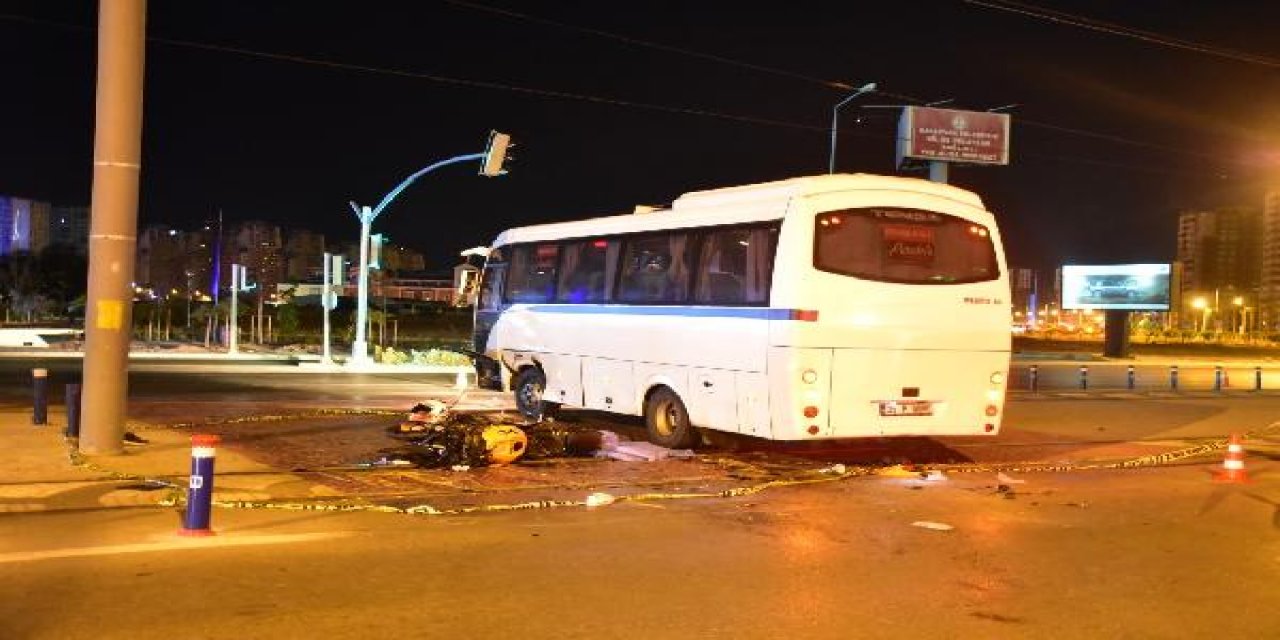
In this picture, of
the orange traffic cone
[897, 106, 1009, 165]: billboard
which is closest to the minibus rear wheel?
the orange traffic cone

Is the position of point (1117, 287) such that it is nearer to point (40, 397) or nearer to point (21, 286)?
point (40, 397)

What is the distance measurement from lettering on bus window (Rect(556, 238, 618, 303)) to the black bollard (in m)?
7.14

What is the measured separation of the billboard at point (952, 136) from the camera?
59.1 meters

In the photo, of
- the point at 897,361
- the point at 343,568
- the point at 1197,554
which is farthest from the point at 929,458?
the point at 343,568

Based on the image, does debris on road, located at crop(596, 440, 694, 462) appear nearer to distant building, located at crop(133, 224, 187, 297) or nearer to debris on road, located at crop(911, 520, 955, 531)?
debris on road, located at crop(911, 520, 955, 531)

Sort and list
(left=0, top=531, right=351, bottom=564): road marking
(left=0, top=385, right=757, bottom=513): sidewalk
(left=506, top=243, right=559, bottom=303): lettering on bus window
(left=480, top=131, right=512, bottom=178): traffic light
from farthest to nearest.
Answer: (left=480, top=131, right=512, bottom=178): traffic light < (left=506, top=243, right=559, bottom=303): lettering on bus window < (left=0, top=385, right=757, bottom=513): sidewalk < (left=0, top=531, right=351, bottom=564): road marking

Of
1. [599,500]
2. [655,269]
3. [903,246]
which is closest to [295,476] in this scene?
[599,500]

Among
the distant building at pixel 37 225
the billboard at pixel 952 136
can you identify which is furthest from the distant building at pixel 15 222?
the billboard at pixel 952 136

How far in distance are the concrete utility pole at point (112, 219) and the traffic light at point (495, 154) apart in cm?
1693

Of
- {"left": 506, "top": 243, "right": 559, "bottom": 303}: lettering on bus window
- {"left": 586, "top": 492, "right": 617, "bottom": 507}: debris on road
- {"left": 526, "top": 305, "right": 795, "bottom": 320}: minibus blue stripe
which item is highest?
{"left": 506, "top": 243, "right": 559, "bottom": 303}: lettering on bus window

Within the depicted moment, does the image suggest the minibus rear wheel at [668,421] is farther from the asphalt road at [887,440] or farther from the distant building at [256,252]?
the distant building at [256,252]

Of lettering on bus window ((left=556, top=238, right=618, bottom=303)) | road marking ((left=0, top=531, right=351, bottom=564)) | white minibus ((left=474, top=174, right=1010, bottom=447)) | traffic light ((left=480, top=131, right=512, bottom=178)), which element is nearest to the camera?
road marking ((left=0, top=531, right=351, bottom=564))

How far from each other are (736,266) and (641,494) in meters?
3.86

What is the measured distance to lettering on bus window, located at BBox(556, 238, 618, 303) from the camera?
18.3 meters
